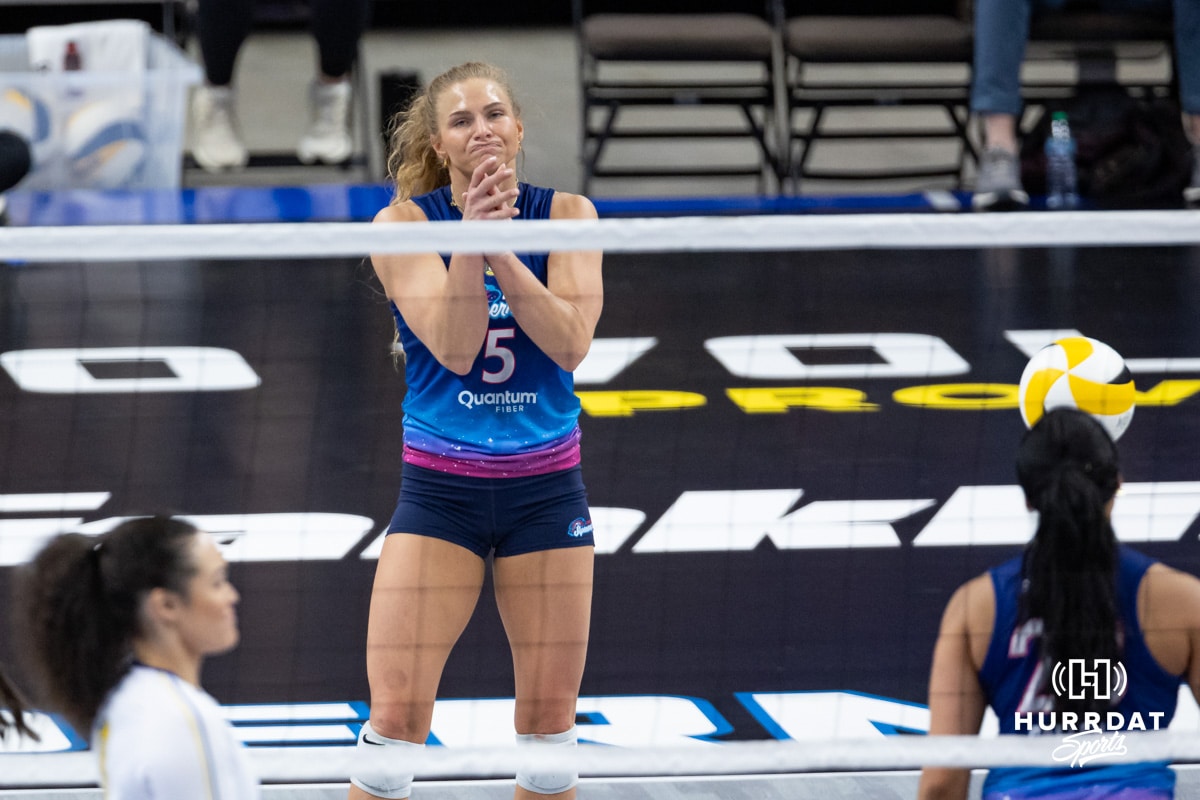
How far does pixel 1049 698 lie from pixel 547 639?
816mm

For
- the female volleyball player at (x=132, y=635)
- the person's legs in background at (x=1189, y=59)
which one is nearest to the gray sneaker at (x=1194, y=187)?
the person's legs in background at (x=1189, y=59)

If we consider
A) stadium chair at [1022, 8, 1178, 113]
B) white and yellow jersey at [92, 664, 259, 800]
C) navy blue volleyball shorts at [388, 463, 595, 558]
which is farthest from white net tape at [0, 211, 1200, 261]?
stadium chair at [1022, 8, 1178, 113]

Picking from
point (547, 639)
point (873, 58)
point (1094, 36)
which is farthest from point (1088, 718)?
point (1094, 36)

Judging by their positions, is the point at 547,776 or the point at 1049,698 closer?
the point at 1049,698

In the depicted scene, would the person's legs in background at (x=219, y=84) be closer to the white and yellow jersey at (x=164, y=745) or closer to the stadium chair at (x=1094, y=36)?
the stadium chair at (x=1094, y=36)

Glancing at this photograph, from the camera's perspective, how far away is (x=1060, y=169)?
268 inches

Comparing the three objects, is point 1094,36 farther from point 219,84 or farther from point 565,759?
point 565,759

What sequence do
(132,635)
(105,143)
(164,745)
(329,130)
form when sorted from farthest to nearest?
(329,130) < (105,143) < (132,635) < (164,745)

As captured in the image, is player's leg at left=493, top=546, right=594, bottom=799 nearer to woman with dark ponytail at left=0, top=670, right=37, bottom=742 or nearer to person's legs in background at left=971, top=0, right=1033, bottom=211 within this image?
woman with dark ponytail at left=0, top=670, right=37, bottom=742

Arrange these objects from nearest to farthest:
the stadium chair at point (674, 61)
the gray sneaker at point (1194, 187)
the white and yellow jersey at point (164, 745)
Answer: the white and yellow jersey at point (164, 745), the gray sneaker at point (1194, 187), the stadium chair at point (674, 61)

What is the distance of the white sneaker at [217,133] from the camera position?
23.2ft

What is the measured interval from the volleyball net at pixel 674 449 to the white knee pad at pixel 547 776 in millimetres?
124

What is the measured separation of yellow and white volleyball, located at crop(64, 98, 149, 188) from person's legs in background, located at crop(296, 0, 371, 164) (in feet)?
→ 2.71

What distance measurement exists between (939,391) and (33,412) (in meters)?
2.86
